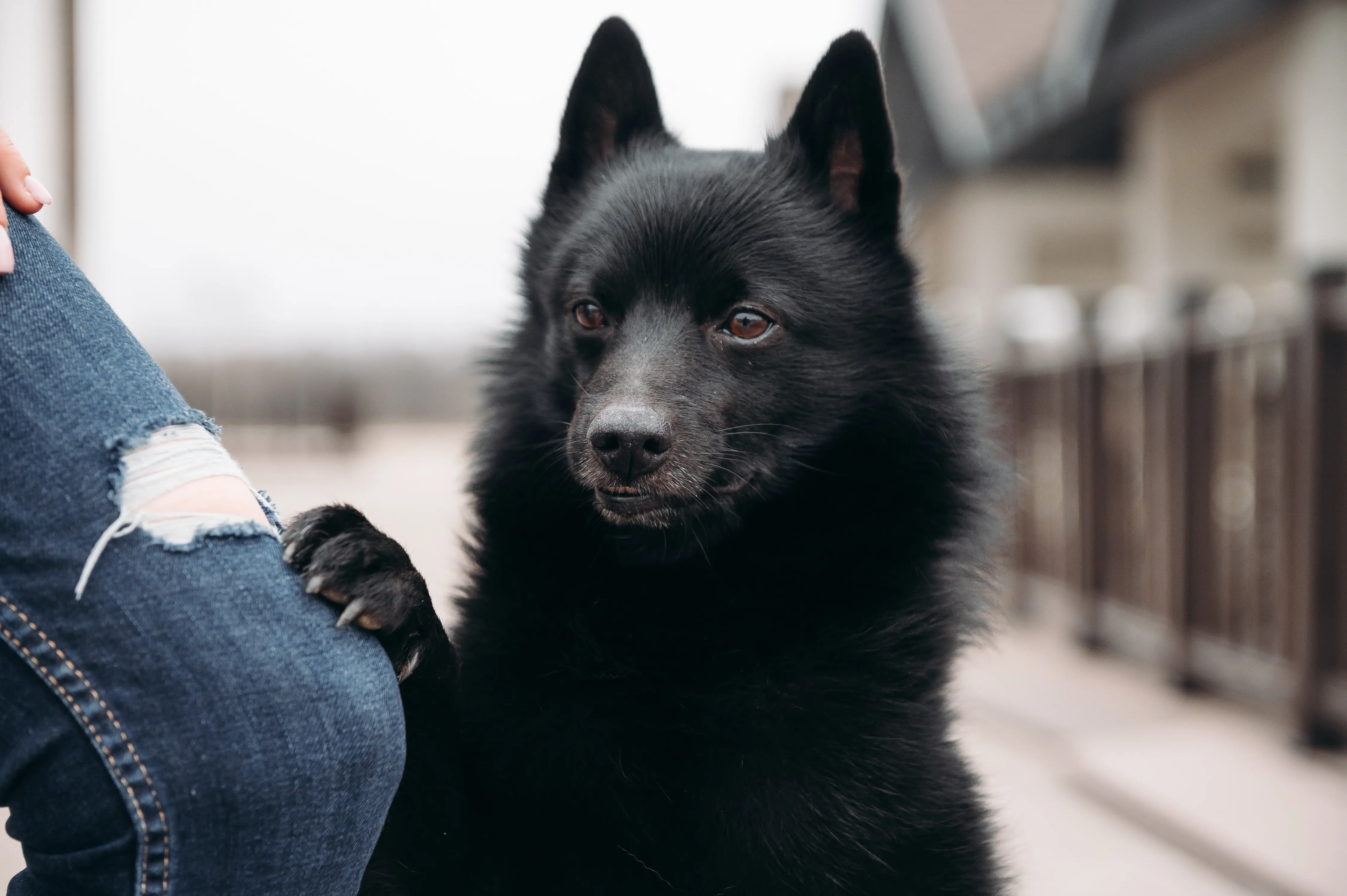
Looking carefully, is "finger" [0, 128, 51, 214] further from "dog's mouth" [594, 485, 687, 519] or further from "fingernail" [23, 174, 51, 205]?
"dog's mouth" [594, 485, 687, 519]

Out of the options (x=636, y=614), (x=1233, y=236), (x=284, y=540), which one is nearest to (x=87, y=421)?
(x=284, y=540)

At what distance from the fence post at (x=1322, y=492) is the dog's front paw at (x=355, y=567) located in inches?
127

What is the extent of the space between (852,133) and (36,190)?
1279mm

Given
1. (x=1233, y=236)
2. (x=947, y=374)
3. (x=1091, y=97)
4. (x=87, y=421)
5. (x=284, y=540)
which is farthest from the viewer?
(x=1233, y=236)

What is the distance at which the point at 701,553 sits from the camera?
1.60 metres

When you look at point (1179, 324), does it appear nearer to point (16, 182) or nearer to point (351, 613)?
point (351, 613)

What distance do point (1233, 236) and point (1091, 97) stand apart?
1.75 m

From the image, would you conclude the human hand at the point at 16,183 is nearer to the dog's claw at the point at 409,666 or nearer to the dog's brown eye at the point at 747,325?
the dog's claw at the point at 409,666

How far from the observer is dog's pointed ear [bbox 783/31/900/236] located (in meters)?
1.74

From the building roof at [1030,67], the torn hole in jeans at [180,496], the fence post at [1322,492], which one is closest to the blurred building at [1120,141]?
the building roof at [1030,67]

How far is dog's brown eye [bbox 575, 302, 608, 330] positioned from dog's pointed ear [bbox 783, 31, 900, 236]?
47cm

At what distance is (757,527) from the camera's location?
1.66 metres

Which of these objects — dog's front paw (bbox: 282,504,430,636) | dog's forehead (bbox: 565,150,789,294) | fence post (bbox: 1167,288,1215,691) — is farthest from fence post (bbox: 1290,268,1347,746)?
dog's front paw (bbox: 282,504,430,636)

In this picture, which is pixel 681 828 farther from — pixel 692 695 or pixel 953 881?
pixel 953 881
